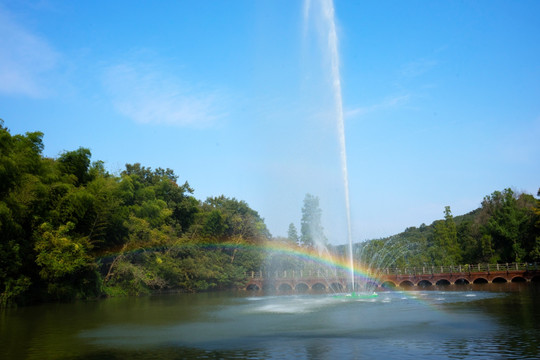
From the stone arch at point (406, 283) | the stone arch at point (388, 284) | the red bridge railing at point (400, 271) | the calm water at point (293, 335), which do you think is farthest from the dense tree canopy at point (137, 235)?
the calm water at point (293, 335)

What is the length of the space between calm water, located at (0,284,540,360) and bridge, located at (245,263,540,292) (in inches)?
1017

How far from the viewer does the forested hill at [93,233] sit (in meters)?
29.8

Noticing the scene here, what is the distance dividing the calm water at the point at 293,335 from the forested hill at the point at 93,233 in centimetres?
764

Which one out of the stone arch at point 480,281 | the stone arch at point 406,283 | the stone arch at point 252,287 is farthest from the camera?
the stone arch at point 252,287

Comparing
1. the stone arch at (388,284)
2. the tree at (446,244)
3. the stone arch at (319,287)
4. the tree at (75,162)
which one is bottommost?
the stone arch at (319,287)

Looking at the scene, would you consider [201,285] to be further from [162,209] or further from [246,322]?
[246,322]

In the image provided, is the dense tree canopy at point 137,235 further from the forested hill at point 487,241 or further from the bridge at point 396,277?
the bridge at point 396,277

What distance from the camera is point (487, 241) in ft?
212

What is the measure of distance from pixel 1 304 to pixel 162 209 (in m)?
28.0

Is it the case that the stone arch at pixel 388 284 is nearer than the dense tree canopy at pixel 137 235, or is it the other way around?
the dense tree canopy at pixel 137 235

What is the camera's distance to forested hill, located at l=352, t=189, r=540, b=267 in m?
60.1

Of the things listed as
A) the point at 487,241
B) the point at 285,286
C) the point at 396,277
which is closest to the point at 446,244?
the point at 487,241

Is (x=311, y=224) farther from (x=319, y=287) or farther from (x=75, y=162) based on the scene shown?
(x=75, y=162)

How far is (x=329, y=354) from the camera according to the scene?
12.6 m
